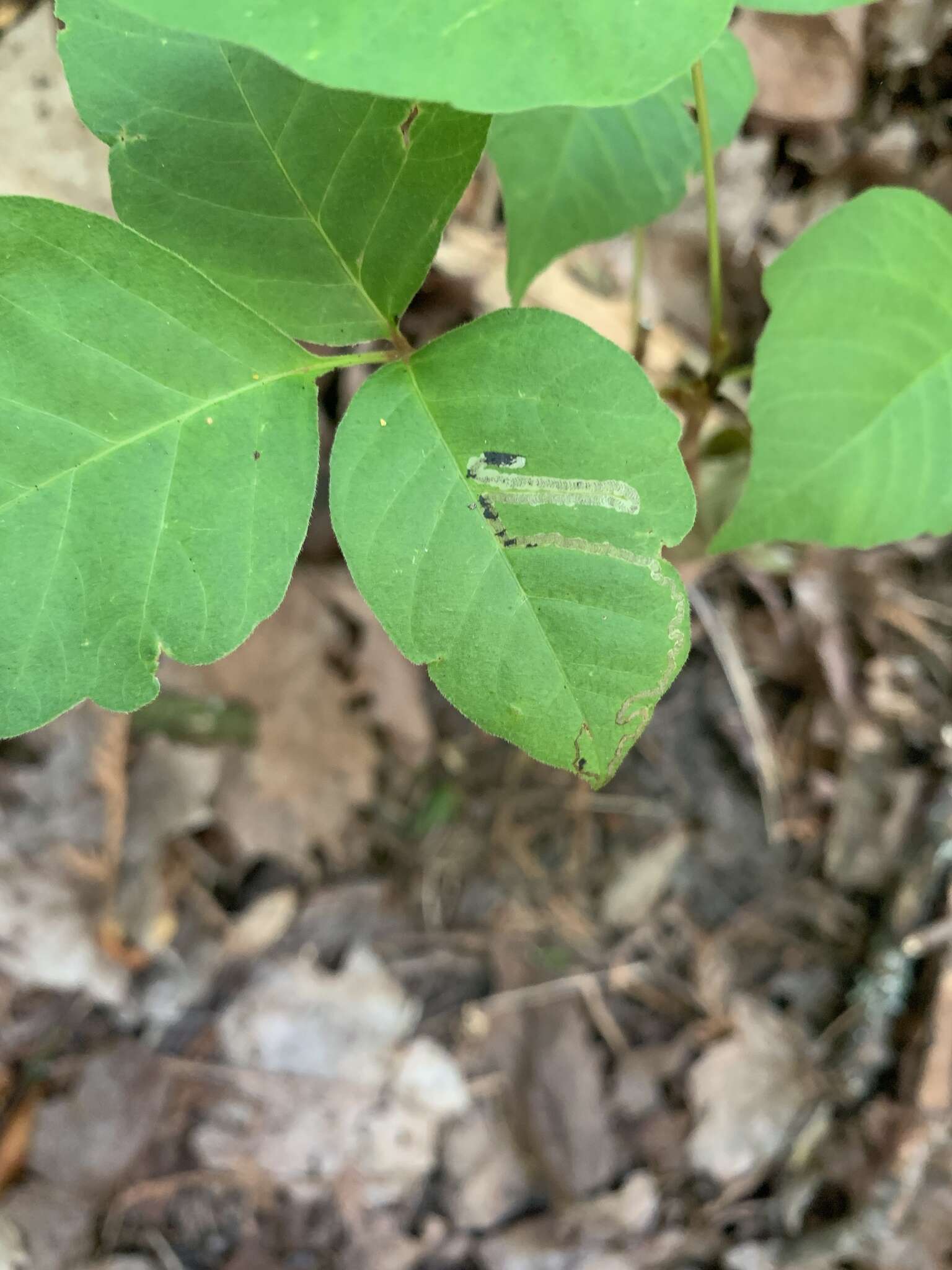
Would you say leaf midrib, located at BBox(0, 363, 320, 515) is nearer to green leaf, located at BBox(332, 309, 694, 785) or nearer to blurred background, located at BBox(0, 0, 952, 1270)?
green leaf, located at BBox(332, 309, 694, 785)

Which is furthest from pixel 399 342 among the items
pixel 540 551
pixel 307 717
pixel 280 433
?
pixel 307 717

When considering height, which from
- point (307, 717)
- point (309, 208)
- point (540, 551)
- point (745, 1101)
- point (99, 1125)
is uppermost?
point (309, 208)

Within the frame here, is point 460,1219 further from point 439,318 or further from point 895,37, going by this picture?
point 895,37

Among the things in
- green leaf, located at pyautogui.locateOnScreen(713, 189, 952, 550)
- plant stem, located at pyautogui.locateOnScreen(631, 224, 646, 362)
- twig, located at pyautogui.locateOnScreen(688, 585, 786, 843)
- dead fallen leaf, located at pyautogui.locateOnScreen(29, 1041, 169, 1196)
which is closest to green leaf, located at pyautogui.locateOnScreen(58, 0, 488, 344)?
plant stem, located at pyautogui.locateOnScreen(631, 224, 646, 362)

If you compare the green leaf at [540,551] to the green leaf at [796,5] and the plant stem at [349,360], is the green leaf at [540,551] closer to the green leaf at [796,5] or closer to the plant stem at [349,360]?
the plant stem at [349,360]

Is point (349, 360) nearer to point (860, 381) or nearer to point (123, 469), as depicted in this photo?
point (123, 469)

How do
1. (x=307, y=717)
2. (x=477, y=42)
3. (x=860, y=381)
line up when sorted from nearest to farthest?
1. (x=477, y=42)
2. (x=860, y=381)
3. (x=307, y=717)
